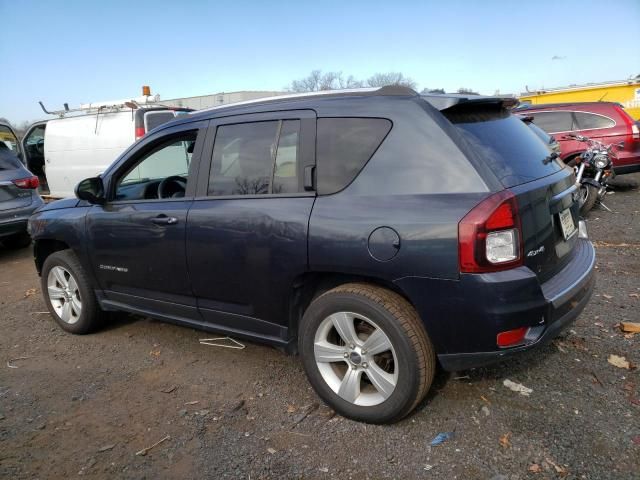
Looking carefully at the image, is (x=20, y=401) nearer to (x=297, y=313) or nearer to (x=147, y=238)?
(x=147, y=238)

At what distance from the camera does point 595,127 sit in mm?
9930

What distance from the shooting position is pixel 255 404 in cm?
309

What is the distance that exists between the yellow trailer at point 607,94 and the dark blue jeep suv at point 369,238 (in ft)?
45.7

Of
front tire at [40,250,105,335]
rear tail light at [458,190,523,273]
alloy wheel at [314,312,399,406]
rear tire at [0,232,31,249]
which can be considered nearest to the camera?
rear tail light at [458,190,523,273]

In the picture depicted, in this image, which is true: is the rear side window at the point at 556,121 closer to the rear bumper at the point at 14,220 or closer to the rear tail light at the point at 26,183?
the rear tail light at the point at 26,183

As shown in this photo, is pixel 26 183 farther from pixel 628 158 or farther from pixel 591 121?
pixel 628 158

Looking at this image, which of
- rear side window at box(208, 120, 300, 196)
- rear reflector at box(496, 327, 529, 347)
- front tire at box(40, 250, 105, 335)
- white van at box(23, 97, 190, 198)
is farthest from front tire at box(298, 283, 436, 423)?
white van at box(23, 97, 190, 198)

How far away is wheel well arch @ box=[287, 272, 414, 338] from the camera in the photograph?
2721 millimetres

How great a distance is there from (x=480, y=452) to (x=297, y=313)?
126 centimetres

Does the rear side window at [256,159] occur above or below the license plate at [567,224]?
above

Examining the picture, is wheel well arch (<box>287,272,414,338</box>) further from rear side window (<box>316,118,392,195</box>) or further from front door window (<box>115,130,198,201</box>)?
front door window (<box>115,130,198,201</box>)

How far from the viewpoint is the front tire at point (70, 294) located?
418 centimetres

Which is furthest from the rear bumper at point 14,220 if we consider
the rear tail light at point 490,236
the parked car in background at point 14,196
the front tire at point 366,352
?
the rear tail light at point 490,236

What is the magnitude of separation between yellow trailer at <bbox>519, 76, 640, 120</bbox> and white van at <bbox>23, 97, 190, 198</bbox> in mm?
11539
